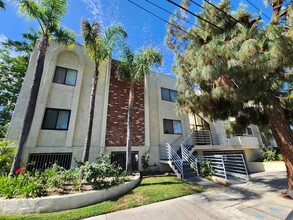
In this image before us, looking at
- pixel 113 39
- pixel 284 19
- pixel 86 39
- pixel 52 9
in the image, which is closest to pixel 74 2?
pixel 52 9

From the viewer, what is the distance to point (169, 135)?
42.0 ft

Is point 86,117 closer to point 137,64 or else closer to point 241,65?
point 137,64

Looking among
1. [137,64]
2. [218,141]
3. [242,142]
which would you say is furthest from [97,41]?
[242,142]

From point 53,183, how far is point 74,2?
9.19 m

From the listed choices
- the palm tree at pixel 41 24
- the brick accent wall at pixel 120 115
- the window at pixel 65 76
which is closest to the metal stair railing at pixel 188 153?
the brick accent wall at pixel 120 115

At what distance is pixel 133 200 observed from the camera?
567cm

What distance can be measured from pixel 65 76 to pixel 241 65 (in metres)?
10.9

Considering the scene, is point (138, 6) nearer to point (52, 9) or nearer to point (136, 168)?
point (52, 9)

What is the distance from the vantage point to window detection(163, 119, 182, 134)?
13045 millimetres

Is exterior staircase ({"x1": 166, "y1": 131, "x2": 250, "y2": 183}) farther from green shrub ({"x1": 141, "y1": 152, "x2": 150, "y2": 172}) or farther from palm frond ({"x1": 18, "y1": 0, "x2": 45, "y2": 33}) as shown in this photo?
palm frond ({"x1": 18, "y1": 0, "x2": 45, "y2": 33})

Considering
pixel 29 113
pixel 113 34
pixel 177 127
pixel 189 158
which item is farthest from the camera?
pixel 177 127

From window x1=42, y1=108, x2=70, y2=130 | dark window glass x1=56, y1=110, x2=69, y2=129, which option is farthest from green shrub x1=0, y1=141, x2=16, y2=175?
dark window glass x1=56, y1=110, x2=69, y2=129

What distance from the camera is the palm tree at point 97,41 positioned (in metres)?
7.99

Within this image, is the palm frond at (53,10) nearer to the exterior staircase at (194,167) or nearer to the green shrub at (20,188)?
Answer: the green shrub at (20,188)
